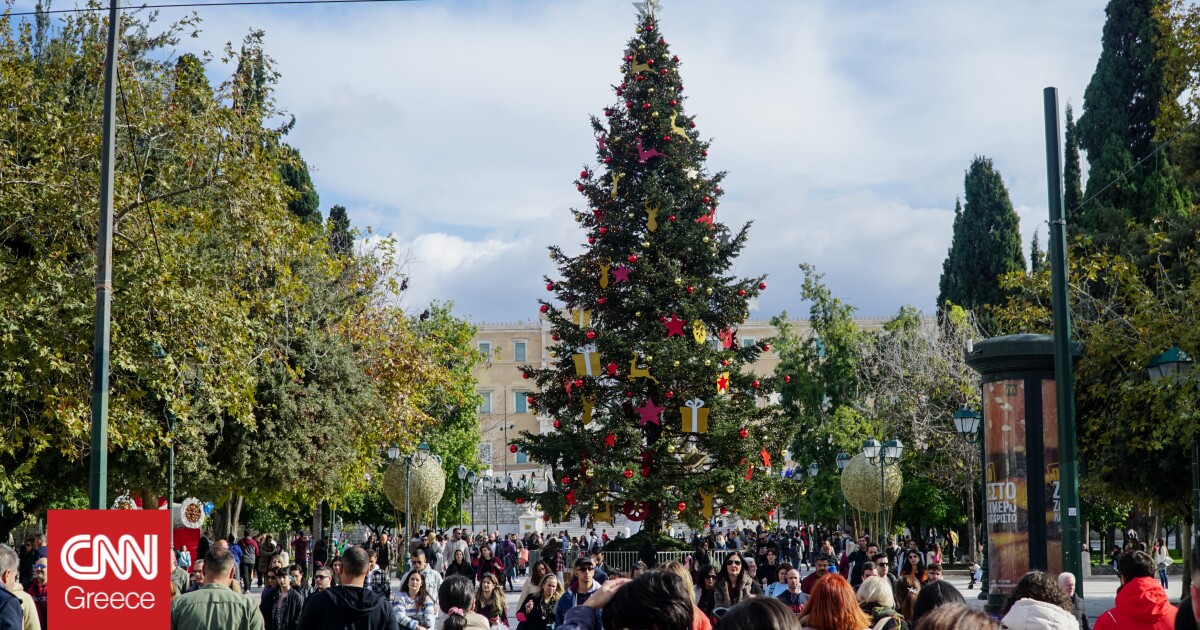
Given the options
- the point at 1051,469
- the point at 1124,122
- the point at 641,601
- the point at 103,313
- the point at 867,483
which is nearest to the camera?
the point at 641,601

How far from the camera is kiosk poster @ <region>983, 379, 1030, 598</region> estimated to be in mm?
18078

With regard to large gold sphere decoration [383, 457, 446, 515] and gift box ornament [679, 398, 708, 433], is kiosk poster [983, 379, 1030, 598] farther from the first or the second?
large gold sphere decoration [383, 457, 446, 515]

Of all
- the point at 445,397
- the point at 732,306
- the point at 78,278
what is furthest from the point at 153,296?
the point at 445,397

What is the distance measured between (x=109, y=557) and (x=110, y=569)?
67 millimetres

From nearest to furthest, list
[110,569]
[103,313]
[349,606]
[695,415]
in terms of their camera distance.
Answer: [110,569] < [349,606] < [103,313] < [695,415]

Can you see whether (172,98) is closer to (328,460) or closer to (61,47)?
(61,47)

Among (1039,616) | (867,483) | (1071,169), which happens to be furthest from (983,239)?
(1039,616)

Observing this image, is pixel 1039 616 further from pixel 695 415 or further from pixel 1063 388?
pixel 695 415

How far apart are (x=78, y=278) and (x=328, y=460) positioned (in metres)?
13.2

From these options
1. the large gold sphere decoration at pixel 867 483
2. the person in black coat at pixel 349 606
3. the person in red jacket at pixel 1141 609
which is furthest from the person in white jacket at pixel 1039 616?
Answer: the large gold sphere decoration at pixel 867 483

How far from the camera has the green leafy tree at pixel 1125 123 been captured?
35.7 m

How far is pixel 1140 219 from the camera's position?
3525 cm

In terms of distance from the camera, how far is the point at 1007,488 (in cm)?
1831

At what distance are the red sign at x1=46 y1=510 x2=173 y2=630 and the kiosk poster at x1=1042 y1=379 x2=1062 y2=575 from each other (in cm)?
1415
